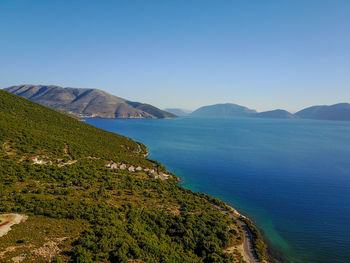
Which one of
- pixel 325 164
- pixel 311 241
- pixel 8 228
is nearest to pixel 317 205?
pixel 311 241

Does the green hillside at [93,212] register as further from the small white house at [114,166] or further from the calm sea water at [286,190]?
the calm sea water at [286,190]

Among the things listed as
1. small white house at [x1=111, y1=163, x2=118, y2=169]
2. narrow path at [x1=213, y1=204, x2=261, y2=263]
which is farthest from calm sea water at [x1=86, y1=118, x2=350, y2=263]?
small white house at [x1=111, y1=163, x2=118, y2=169]

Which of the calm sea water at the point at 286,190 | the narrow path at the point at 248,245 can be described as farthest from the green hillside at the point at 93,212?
the calm sea water at the point at 286,190

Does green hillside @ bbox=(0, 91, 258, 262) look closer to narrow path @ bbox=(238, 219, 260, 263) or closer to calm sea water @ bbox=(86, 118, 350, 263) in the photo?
narrow path @ bbox=(238, 219, 260, 263)

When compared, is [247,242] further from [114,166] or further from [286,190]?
[114,166]

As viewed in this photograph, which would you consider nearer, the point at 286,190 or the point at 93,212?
the point at 93,212

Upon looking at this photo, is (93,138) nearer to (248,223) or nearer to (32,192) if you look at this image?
(32,192)

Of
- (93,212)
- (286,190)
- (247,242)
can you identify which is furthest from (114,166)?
(286,190)

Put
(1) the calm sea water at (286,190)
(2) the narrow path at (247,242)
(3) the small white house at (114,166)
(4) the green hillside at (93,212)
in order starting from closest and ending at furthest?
(4) the green hillside at (93,212), (2) the narrow path at (247,242), (1) the calm sea water at (286,190), (3) the small white house at (114,166)

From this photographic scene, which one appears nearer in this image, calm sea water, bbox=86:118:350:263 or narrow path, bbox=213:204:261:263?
narrow path, bbox=213:204:261:263
